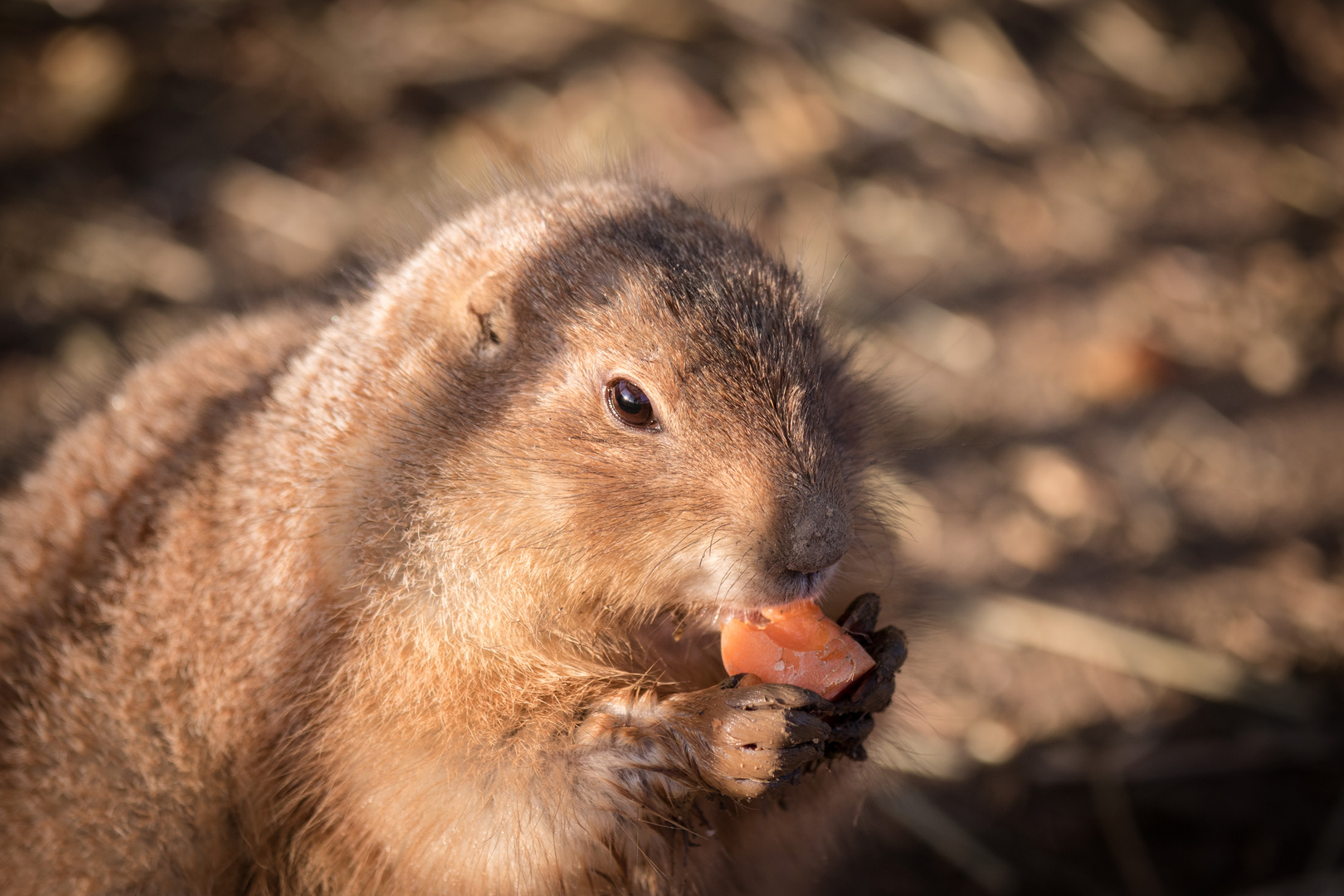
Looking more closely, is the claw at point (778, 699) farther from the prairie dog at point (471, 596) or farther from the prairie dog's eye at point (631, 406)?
the prairie dog's eye at point (631, 406)

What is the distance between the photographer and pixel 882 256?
19.6ft

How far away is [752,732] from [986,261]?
4467mm

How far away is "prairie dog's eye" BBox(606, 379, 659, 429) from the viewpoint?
2422 millimetres

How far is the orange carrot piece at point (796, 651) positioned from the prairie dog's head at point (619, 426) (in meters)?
0.11

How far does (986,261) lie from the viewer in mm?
5992

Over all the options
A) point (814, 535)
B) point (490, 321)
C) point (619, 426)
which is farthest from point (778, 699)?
point (490, 321)

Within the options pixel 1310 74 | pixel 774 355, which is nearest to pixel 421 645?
pixel 774 355

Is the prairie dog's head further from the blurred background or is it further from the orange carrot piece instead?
the blurred background

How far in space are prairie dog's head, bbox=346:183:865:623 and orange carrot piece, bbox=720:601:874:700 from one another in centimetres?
11

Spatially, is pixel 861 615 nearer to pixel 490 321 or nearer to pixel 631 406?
pixel 631 406

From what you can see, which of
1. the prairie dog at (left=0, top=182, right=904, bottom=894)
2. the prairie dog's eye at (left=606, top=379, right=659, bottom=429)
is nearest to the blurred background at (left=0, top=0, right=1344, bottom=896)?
the prairie dog at (left=0, top=182, right=904, bottom=894)

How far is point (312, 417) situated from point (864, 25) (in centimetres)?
526

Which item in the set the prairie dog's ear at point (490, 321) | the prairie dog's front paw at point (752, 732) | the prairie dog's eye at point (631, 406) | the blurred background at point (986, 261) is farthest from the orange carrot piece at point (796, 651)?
the blurred background at point (986, 261)

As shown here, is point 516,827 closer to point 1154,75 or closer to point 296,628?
point 296,628
